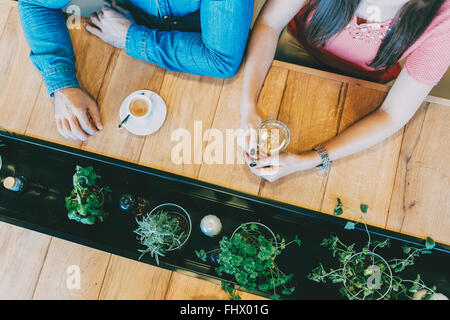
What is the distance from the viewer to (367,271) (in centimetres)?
79

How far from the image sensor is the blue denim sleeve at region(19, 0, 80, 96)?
100 cm

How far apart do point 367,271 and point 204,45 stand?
94 cm

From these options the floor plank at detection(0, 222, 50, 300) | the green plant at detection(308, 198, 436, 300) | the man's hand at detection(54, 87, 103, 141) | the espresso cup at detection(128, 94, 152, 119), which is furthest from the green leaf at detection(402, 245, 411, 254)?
the floor plank at detection(0, 222, 50, 300)

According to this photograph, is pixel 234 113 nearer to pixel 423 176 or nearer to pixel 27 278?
pixel 423 176

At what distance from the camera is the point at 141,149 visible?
100cm

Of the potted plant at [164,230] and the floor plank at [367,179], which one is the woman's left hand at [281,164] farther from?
the potted plant at [164,230]

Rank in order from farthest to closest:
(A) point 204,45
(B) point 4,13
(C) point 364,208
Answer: (B) point 4,13, (A) point 204,45, (C) point 364,208

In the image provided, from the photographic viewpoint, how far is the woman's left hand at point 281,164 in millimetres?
935

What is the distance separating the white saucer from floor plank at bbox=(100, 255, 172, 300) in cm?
48

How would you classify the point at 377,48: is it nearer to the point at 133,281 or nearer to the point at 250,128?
the point at 250,128

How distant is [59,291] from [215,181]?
702 mm

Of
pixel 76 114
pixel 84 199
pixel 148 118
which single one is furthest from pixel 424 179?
pixel 76 114

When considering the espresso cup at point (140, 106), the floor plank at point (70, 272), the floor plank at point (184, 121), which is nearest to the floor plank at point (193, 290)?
the floor plank at point (70, 272)
